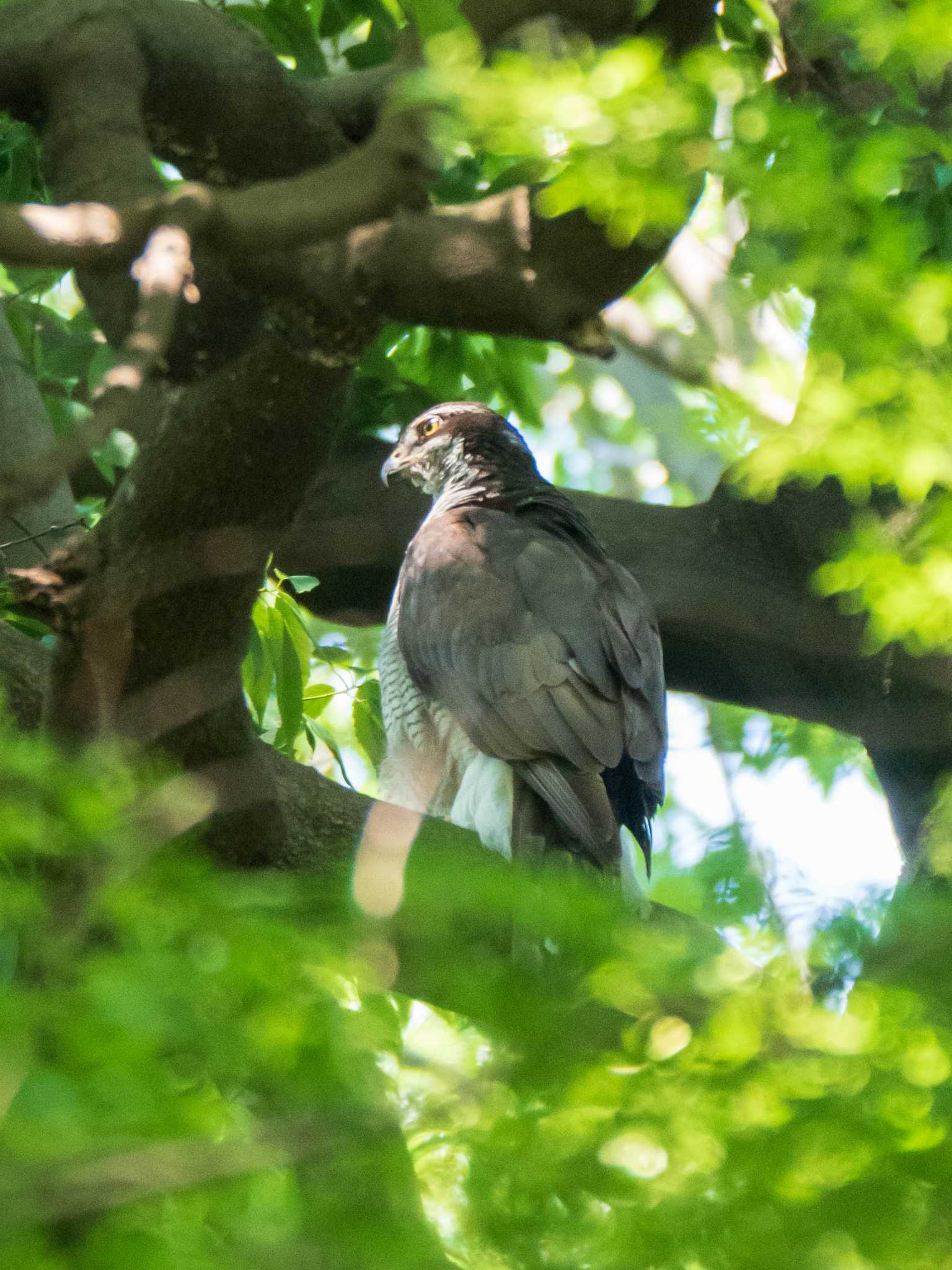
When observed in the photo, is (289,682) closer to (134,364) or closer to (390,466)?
(390,466)

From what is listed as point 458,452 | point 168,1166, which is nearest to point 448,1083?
point 168,1166

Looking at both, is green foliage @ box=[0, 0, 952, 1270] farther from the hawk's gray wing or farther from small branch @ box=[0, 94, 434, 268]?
the hawk's gray wing

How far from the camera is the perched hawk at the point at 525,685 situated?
4070 mm

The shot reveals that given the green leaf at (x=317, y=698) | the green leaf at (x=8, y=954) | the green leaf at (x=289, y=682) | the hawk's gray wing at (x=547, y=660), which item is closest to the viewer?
the green leaf at (x=8, y=954)

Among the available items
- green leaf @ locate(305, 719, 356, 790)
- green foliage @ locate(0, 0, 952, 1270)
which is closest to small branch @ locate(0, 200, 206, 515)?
green foliage @ locate(0, 0, 952, 1270)

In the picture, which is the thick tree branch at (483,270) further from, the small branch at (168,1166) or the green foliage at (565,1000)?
the small branch at (168,1166)

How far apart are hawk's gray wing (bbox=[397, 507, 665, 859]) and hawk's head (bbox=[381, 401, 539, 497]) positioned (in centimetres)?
56

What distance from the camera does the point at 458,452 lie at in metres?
5.19

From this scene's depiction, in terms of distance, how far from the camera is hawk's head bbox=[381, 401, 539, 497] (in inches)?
200

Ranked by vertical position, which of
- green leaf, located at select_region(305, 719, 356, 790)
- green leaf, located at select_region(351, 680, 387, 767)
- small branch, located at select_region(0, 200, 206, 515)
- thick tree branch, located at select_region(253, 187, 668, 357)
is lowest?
green leaf, located at select_region(351, 680, 387, 767)

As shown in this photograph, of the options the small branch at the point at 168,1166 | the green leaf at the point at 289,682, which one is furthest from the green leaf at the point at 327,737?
the small branch at the point at 168,1166

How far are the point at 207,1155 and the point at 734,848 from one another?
4.61ft

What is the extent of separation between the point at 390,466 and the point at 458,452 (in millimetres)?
A: 277

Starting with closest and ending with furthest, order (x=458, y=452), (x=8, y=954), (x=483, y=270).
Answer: (x=8, y=954) < (x=483, y=270) < (x=458, y=452)
